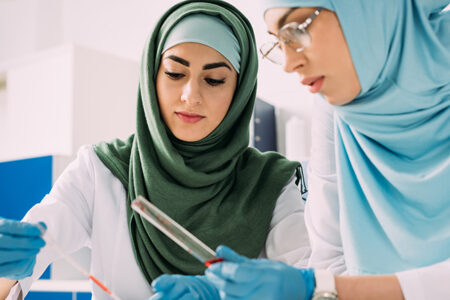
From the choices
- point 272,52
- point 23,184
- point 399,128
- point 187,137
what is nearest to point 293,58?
point 272,52

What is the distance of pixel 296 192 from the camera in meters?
1.43

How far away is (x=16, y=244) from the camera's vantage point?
3.30ft

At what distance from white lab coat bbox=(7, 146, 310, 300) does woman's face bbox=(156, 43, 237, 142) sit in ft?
0.95

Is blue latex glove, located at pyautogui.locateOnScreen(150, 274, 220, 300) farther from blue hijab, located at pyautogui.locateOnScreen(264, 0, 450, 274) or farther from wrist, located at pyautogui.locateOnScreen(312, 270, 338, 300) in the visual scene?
blue hijab, located at pyautogui.locateOnScreen(264, 0, 450, 274)

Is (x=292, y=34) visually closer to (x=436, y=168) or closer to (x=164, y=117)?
(x=436, y=168)

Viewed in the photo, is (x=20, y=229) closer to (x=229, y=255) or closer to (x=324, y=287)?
(x=229, y=255)

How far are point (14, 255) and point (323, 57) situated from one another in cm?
78

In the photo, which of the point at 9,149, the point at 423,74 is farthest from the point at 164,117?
the point at 9,149

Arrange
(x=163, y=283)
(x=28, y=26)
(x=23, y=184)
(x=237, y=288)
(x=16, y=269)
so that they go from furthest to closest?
(x=28, y=26)
(x=23, y=184)
(x=16, y=269)
(x=163, y=283)
(x=237, y=288)

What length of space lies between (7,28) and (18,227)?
3374mm

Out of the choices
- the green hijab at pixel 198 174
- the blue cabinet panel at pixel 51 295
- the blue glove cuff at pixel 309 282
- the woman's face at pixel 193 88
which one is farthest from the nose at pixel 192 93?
the blue cabinet panel at pixel 51 295

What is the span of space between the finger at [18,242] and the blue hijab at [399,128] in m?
0.67

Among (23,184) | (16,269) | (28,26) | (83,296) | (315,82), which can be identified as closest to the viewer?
(315,82)

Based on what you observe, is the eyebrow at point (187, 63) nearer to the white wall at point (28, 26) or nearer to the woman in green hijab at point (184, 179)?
the woman in green hijab at point (184, 179)
